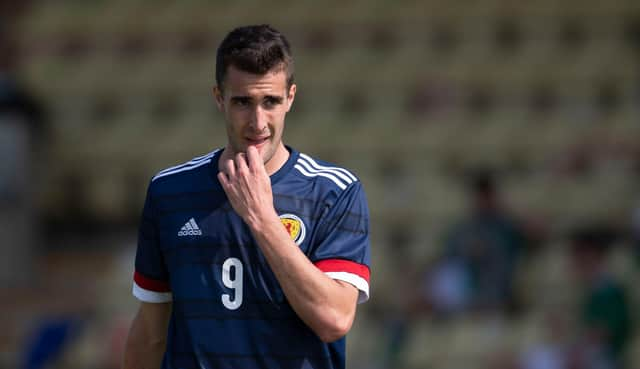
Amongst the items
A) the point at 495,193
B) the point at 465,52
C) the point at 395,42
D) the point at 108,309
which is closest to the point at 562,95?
the point at 465,52

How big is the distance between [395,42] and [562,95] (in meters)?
1.99

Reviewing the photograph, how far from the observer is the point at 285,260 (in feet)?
9.91

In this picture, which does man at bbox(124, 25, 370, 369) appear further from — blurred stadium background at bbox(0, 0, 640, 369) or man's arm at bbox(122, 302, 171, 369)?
blurred stadium background at bbox(0, 0, 640, 369)

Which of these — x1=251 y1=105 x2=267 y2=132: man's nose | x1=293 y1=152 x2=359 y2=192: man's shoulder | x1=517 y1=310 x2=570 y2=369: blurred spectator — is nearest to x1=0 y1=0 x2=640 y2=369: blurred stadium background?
x1=517 y1=310 x2=570 y2=369: blurred spectator

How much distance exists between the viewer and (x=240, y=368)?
10.6 feet

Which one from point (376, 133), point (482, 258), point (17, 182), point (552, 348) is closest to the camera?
point (552, 348)

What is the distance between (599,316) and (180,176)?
16.9ft

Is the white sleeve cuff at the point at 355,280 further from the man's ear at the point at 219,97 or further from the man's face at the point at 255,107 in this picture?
the man's ear at the point at 219,97

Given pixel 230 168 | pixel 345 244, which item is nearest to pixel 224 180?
pixel 230 168

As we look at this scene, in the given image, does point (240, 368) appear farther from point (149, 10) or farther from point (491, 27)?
point (149, 10)

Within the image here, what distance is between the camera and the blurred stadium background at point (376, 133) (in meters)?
9.34

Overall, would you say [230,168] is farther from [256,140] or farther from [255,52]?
[255,52]

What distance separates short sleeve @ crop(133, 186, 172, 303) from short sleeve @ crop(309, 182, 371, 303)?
1.56 ft

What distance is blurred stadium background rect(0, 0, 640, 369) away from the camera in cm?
934
